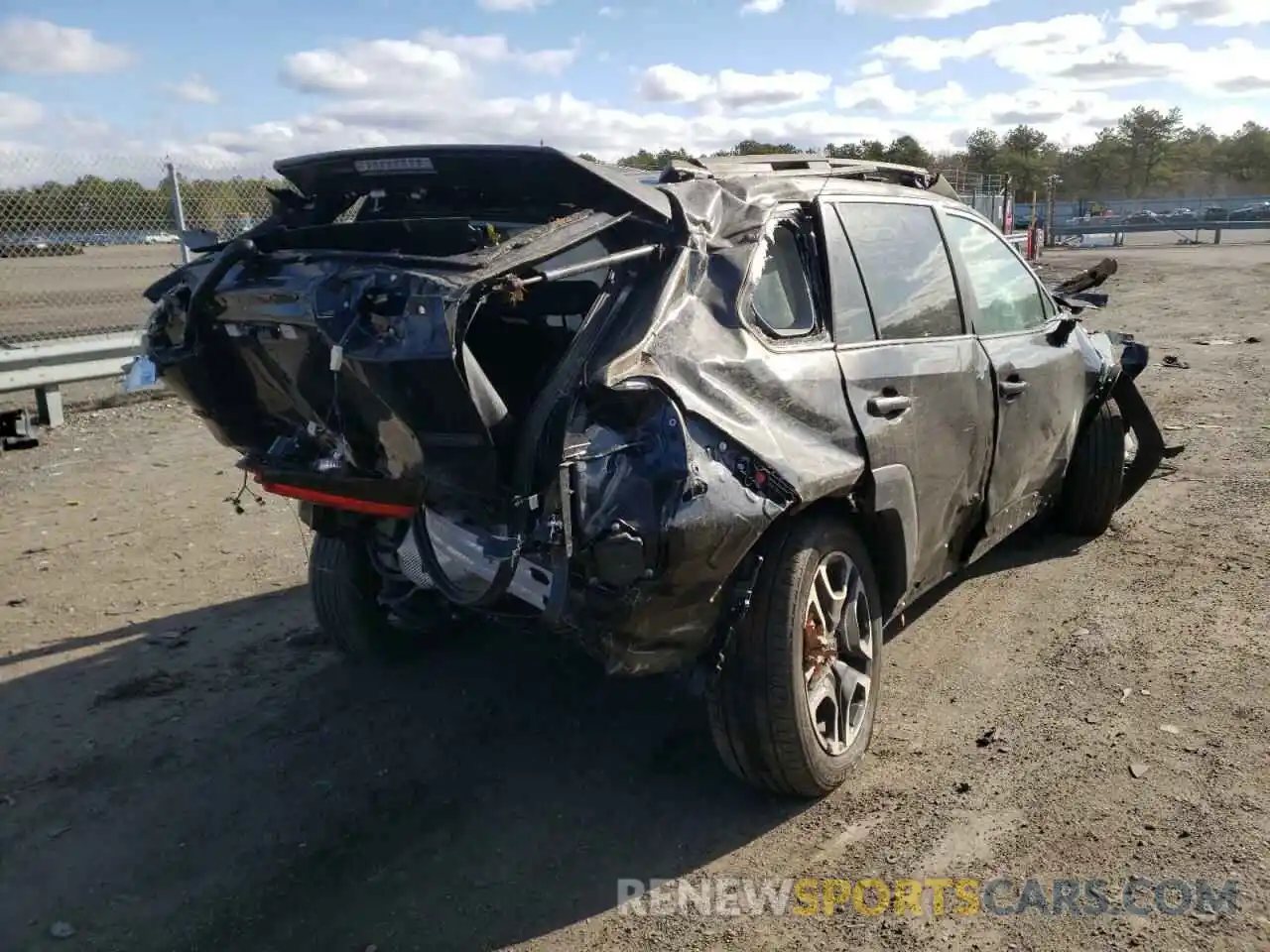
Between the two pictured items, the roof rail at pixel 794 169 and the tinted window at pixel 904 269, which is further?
the tinted window at pixel 904 269

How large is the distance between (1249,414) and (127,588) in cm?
847

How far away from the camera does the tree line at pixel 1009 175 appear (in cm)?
1022

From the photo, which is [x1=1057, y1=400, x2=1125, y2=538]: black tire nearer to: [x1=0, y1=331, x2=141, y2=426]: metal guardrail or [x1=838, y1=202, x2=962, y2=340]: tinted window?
[x1=838, y1=202, x2=962, y2=340]: tinted window

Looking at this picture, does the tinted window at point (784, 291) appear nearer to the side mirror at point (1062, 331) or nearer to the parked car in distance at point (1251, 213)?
the side mirror at point (1062, 331)

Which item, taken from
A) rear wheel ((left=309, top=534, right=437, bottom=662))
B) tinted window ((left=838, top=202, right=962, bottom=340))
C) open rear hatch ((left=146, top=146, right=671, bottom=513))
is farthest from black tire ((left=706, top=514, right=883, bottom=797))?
rear wheel ((left=309, top=534, right=437, bottom=662))

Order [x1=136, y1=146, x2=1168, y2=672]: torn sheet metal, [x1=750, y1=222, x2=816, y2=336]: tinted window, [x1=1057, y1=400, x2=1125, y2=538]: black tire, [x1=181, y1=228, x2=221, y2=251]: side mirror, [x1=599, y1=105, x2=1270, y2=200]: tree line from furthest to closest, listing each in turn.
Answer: [x1=599, y1=105, x2=1270, y2=200]: tree line
[x1=1057, y1=400, x2=1125, y2=538]: black tire
[x1=181, y1=228, x2=221, y2=251]: side mirror
[x1=750, y1=222, x2=816, y2=336]: tinted window
[x1=136, y1=146, x2=1168, y2=672]: torn sheet metal

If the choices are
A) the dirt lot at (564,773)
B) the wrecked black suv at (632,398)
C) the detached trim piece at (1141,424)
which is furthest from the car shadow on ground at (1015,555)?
the wrecked black suv at (632,398)

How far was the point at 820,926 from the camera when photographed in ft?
9.19

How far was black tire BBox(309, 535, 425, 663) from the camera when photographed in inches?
173

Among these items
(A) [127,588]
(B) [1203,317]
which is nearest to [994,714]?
(A) [127,588]

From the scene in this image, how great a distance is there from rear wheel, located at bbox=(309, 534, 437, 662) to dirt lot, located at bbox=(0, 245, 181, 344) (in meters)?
7.41

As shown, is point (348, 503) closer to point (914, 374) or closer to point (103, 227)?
point (914, 374)

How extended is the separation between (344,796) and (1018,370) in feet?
10.6

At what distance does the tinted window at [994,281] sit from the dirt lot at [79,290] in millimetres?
8805
